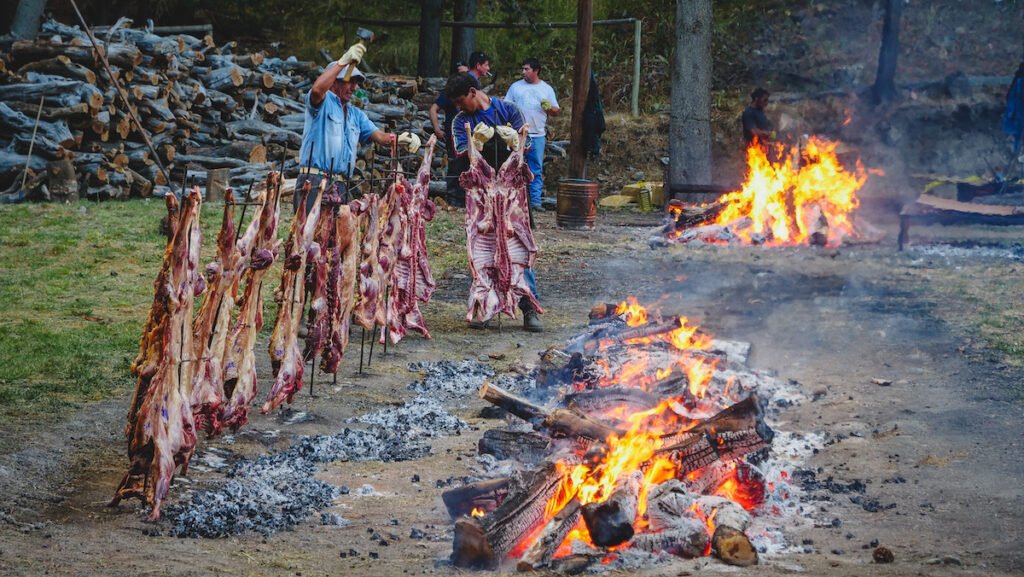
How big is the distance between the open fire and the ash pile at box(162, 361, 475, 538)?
30.5 ft

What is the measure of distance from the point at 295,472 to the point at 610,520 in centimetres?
210

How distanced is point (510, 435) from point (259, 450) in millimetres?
1600

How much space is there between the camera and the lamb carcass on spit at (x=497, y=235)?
1041 cm

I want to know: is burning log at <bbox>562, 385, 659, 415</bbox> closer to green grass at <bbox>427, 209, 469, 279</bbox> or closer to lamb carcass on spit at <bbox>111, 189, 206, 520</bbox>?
lamb carcass on spit at <bbox>111, 189, 206, 520</bbox>

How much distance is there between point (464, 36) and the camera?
2534cm

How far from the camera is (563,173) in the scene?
2339 centimetres

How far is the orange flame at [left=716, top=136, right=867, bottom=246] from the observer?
16703mm

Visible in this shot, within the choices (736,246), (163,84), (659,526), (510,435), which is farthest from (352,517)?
(163,84)

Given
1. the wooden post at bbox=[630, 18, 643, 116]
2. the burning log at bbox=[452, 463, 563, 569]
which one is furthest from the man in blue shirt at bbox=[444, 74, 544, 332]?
the wooden post at bbox=[630, 18, 643, 116]

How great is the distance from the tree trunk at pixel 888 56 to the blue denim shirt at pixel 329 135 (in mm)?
16908

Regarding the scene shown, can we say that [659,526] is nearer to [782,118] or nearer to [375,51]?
[782,118]

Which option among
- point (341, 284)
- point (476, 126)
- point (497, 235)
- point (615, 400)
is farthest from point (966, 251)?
point (341, 284)

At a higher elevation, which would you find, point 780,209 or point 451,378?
point 780,209

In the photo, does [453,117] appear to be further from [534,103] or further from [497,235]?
[497,235]
